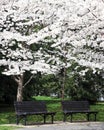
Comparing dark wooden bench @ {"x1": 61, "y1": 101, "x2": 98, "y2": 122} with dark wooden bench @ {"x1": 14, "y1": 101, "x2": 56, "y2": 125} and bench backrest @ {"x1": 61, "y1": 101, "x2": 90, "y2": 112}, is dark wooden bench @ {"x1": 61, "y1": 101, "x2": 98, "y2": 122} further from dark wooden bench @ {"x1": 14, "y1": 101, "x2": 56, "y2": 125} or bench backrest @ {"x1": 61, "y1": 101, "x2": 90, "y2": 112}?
dark wooden bench @ {"x1": 14, "y1": 101, "x2": 56, "y2": 125}

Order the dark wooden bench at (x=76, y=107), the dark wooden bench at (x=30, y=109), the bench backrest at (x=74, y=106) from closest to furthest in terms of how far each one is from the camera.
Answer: the dark wooden bench at (x=30, y=109) < the dark wooden bench at (x=76, y=107) < the bench backrest at (x=74, y=106)

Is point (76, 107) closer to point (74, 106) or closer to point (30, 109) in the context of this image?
point (74, 106)

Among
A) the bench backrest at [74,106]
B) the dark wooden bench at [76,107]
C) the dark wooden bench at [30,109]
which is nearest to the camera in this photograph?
the dark wooden bench at [30,109]

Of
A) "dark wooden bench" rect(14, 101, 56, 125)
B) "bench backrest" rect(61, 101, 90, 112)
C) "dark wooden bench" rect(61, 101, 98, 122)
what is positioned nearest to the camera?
"dark wooden bench" rect(14, 101, 56, 125)

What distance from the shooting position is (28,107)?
50.1ft

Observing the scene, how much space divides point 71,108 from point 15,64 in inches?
132

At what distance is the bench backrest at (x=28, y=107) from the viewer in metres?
14.9

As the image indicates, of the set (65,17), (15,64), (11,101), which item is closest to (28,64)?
(15,64)

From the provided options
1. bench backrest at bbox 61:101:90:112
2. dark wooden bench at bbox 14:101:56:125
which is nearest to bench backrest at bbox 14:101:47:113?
dark wooden bench at bbox 14:101:56:125

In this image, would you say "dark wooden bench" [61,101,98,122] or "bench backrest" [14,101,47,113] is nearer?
"bench backrest" [14,101,47,113]

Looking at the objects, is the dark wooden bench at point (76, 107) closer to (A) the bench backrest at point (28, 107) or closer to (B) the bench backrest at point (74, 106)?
(B) the bench backrest at point (74, 106)

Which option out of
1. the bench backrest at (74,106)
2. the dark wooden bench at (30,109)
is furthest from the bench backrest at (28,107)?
the bench backrest at (74,106)

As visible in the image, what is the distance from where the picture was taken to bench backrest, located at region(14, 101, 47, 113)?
49.0 feet

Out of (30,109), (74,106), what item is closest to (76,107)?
(74,106)
